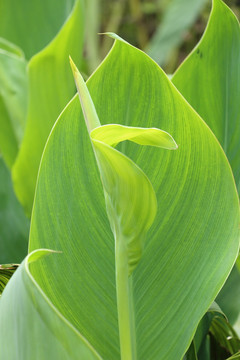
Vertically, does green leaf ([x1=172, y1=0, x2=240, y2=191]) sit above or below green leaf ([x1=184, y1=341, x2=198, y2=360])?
above

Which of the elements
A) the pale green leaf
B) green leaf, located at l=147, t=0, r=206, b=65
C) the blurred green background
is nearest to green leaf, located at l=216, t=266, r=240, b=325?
the pale green leaf

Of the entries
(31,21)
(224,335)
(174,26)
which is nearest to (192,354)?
(224,335)

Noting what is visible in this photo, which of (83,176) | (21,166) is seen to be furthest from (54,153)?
(21,166)

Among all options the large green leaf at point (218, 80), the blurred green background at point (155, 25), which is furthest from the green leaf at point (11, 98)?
the blurred green background at point (155, 25)

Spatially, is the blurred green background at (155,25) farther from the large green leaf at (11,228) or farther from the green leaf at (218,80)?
the green leaf at (218,80)

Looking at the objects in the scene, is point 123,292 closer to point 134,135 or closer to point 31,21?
point 134,135

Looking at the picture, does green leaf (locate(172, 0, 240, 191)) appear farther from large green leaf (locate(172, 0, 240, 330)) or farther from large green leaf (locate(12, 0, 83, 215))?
large green leaf (locate(12, 0, 83, 215))
